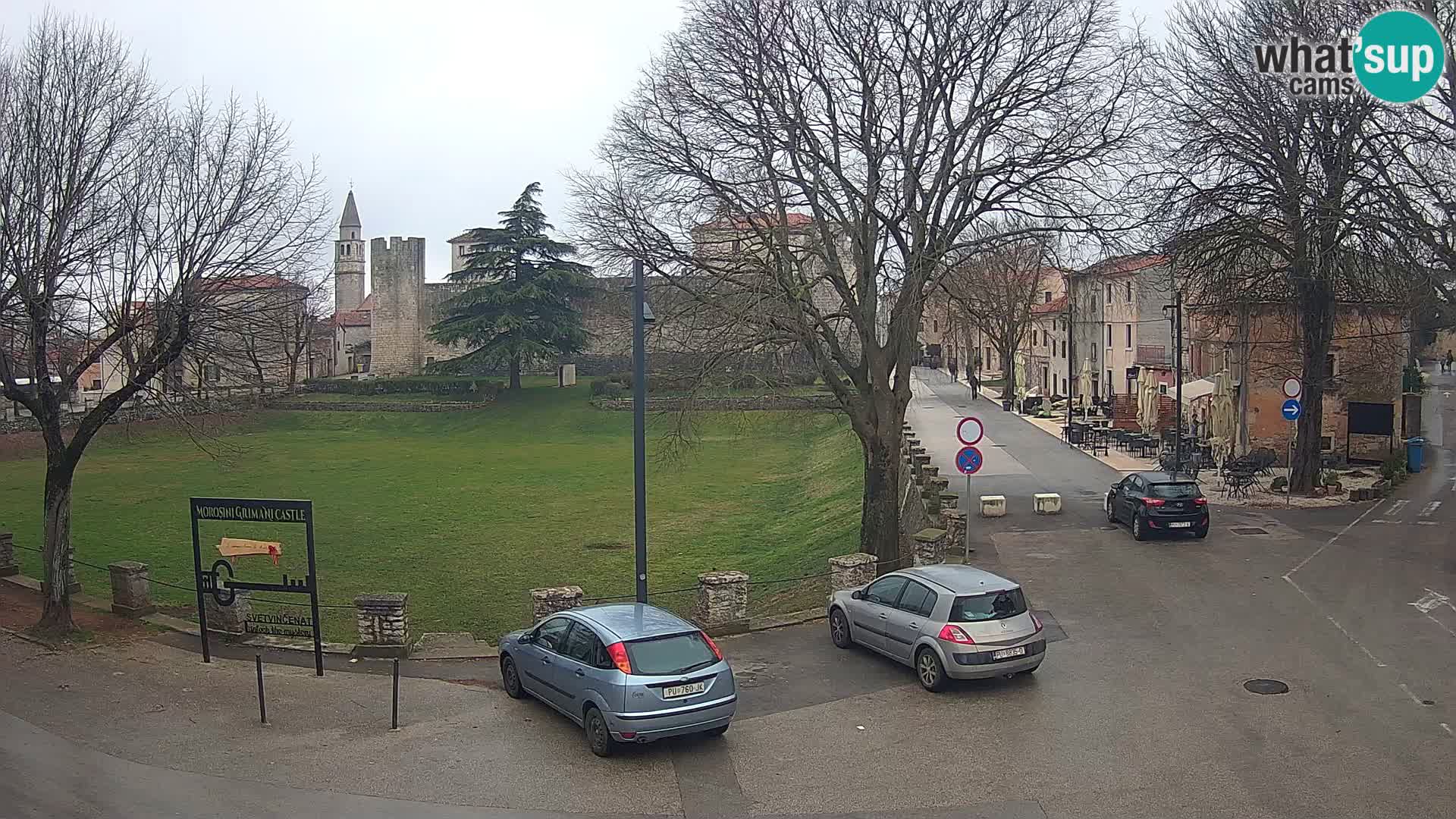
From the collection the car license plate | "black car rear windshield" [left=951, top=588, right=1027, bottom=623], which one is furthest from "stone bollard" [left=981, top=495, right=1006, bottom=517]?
the car license plate

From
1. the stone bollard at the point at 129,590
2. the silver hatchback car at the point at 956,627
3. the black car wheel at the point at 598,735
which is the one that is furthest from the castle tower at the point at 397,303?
the black car wheel at the point at 598,735

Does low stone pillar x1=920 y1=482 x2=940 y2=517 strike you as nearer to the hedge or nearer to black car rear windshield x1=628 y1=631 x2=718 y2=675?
black car rear windshield x1=628 y1=631 x2=718 y2=675

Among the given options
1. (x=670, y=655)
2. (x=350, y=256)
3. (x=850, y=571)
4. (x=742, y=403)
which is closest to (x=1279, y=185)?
(x=850, y=571)

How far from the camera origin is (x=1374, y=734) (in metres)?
11.7

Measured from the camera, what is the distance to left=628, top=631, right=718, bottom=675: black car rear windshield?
1142cm

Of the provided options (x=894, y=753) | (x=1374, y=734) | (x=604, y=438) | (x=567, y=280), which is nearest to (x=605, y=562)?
(x=894, y=753)

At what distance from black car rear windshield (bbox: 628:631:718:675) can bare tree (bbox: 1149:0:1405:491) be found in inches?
666

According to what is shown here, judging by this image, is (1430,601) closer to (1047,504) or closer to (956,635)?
(956,635)

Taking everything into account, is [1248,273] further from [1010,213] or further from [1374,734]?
[1374,734]

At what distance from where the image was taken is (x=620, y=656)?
11.4 m

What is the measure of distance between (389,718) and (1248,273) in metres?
24.5

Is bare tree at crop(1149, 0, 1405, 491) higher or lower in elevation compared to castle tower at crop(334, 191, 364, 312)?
lower

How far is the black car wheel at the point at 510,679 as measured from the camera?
1357cm

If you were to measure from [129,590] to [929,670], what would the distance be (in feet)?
41.2
